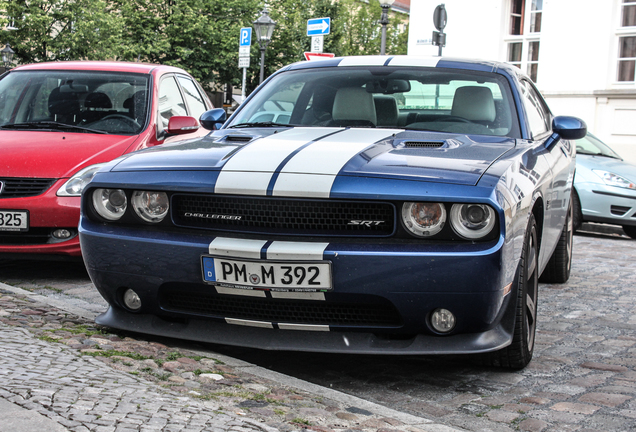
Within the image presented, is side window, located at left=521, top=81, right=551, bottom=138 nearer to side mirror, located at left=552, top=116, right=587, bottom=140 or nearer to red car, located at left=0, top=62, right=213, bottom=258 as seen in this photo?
side mirror, located at left=552, top=116, right=587, bottom=140

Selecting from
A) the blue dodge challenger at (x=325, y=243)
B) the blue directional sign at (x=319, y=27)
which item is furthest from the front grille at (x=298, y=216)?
the blue directional sign at (x=319, y=27)

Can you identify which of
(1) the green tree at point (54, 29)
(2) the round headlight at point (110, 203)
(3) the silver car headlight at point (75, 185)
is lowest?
(3) the silver car headlight at point (75, 185)

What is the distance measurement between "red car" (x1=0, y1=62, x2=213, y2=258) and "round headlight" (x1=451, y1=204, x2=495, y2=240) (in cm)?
318

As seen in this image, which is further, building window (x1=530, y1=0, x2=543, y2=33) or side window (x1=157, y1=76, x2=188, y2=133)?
building window (x1=530, y1=0, x2=543, y2=33)

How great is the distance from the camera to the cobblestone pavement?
10.2 feet

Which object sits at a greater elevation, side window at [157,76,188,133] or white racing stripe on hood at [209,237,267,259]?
side window at [157,76,188,133]

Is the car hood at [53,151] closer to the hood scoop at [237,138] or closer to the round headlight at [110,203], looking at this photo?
the hood scoop at [237,138]

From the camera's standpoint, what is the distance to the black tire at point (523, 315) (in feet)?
Answer: 12.0

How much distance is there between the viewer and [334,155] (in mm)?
3592

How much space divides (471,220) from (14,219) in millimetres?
3540

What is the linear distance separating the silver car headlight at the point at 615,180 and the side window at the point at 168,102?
5959mm

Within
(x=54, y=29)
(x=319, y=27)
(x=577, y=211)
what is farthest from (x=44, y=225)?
(x=54, y=29)

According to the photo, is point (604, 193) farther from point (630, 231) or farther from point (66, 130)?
point (66, 130)

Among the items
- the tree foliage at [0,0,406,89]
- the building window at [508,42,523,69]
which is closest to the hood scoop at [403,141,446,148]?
the building window at [508,42,523,69]
